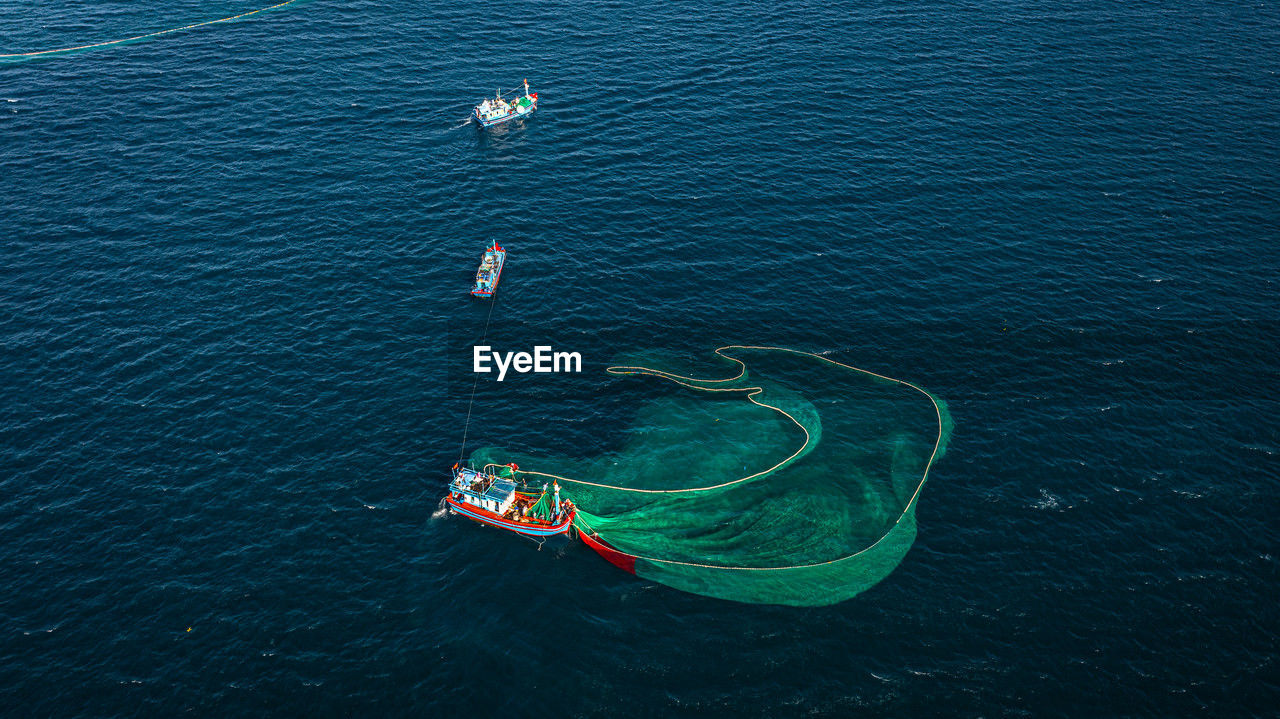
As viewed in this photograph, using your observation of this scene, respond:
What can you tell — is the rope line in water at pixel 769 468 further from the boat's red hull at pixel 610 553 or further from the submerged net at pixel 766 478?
the boat's red hull at pixel 610 553

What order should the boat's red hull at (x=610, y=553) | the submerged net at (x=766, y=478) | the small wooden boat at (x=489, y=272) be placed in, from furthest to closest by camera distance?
the small wooden boat at (x=489, y=272) → the submerged net at (x=766, y=478) → the boat's red hull at (x=610, y=553)

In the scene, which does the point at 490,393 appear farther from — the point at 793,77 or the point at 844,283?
the point at 793,77

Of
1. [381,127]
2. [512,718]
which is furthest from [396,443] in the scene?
[381,127]

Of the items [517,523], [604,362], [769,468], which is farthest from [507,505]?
[769,468]

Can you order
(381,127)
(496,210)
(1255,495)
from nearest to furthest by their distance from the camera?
(1255,495) → (496,210) → (381,127)

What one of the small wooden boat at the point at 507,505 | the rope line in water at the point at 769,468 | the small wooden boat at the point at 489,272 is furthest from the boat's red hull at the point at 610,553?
the small wooden boat at the point at 489,272

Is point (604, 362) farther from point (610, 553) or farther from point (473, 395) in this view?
point (610, 553)
